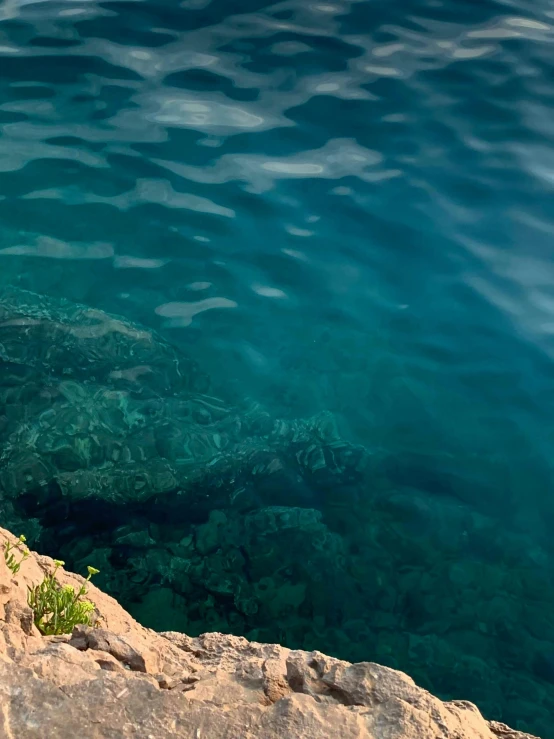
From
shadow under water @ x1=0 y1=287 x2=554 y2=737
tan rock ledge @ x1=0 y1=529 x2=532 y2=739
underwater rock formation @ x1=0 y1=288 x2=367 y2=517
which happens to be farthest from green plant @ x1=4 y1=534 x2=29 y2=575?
underwater rock formation @ x1=0 y1=288 x2=367 y2=517

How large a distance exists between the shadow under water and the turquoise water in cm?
2

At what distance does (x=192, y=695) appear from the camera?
254 centimetres

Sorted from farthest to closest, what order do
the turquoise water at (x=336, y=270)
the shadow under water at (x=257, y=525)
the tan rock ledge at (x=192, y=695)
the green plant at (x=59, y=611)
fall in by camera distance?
the turquoise water at (x=336, y=270) → the shadow under water at (x=257, y=525) → the green plant at (x=59, y=611) → the tan rock ledge at (x=192, y=695)

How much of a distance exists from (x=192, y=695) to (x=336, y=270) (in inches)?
170

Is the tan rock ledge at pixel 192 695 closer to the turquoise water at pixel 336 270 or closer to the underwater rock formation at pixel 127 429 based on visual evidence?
the turquoise water at pixel 336 270

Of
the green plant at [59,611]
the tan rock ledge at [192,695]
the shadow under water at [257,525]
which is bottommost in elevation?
the shadow under water at [257,525]

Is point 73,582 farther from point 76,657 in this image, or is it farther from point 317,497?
point 317,497

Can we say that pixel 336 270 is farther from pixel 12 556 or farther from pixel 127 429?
Result: pixel 12 556

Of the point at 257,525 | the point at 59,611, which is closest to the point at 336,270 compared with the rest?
the point at 257,525

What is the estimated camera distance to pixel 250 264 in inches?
254

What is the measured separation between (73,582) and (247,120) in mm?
5034

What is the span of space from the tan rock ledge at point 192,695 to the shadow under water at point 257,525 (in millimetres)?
1478

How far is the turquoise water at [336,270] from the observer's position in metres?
4.58

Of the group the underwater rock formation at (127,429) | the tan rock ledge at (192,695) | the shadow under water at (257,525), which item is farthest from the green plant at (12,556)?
the underwater rock formation at (127,429)
